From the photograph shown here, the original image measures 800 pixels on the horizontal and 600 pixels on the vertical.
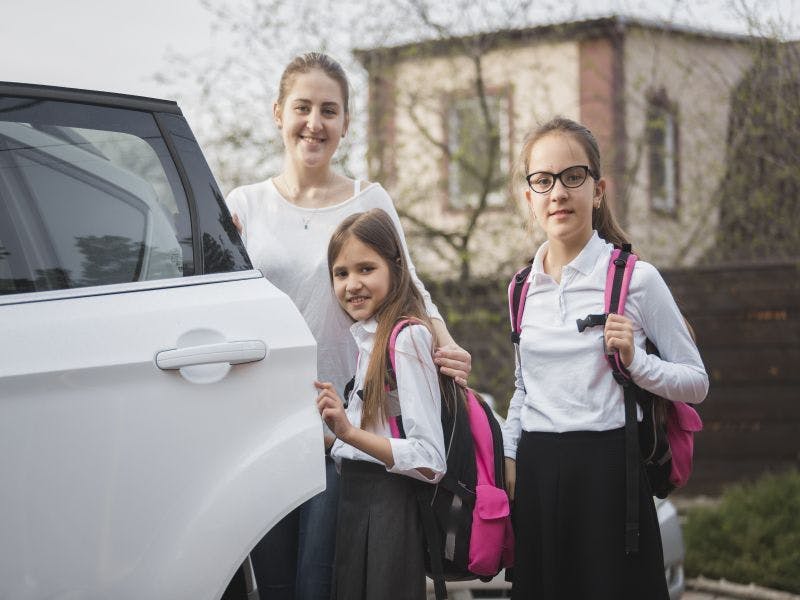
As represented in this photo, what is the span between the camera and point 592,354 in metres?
2.52

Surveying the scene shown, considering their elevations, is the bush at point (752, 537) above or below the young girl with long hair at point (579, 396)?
below

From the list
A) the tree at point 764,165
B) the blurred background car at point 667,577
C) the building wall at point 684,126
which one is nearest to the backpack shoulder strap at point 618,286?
the blurred background car at point 667,577

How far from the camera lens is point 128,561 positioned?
6.32ft

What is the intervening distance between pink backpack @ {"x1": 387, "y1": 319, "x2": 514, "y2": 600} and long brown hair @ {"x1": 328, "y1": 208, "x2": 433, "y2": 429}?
0.04 metres

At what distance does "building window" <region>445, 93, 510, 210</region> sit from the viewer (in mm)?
7836

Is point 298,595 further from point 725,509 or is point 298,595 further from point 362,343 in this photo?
point 725,509

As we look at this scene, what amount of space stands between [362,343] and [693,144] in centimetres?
540

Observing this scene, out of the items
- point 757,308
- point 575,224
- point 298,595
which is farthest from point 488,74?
point 298,595

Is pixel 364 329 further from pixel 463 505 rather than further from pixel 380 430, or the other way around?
pixel 463 505

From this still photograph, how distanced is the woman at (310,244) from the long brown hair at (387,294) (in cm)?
9

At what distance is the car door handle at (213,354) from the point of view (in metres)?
2.00

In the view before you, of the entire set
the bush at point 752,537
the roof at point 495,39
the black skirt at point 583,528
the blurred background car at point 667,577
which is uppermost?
the roof at point 495,39

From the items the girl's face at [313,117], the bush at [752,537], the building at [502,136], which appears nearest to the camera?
the girl's face at [313,117]

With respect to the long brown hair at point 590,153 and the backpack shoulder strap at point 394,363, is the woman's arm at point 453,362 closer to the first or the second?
the backpack shoulder strap at point 394,363
